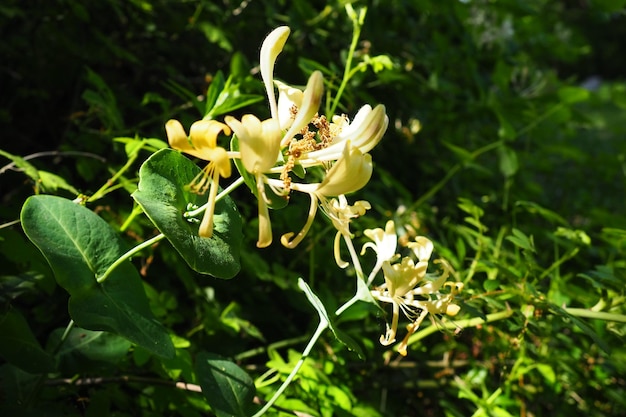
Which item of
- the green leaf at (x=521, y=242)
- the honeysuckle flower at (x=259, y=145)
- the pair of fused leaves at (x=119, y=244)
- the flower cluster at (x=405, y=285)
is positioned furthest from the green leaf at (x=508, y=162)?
the honeysuckle flower at (x=259, y=145)

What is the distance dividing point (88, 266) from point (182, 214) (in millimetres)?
127

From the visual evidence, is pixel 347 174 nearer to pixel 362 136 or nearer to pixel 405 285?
pixel 362 136

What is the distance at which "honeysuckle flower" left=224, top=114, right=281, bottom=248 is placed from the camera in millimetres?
514

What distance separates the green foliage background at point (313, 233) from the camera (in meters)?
0.89

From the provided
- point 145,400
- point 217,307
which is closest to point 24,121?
point 217,307

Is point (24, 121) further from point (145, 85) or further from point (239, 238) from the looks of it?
point (239, 238)

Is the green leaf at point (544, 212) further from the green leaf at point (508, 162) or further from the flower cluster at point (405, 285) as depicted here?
the flower cluster at point (405, 285)

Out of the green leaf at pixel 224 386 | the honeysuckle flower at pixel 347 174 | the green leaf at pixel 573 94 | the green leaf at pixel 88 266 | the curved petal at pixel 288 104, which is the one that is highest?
the curved petal at pixel 288 104

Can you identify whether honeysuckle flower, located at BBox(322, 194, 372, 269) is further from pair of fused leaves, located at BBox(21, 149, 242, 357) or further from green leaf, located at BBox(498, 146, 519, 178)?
green leaf, located at BBox(498, 146, 519, 178)

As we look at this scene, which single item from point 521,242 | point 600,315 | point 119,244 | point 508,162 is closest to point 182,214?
point 119,244

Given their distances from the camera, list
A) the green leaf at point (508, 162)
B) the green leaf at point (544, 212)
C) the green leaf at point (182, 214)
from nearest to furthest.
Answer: the green leaf at point (182, 214), the green leaf at point (544, 212), the green leaf at point (508, 162)

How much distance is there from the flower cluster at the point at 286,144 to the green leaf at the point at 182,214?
6cm

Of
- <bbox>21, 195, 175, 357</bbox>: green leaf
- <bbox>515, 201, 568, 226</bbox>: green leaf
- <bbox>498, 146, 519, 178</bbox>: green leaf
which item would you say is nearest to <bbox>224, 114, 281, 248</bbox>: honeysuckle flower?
<bbox>21, 195, 175, 357</bbox>: green leaf

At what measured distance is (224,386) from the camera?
2.49 feet
